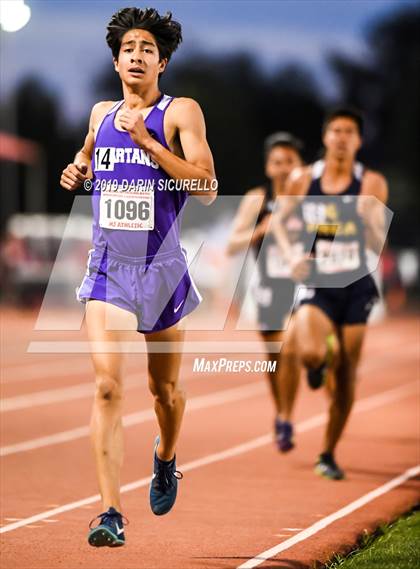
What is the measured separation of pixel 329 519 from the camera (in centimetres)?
754

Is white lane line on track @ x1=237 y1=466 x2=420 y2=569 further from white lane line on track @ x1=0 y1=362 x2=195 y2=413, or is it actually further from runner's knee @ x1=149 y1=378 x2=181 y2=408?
white lane line on track @ x1=0 y1=362 x2=195 y2=413

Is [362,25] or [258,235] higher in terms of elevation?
[362,25]

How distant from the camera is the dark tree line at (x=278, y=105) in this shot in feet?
208

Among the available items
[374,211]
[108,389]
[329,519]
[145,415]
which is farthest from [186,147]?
[145,415]

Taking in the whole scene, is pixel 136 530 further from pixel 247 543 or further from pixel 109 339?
pixel 109 339

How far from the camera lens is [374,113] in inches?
2734

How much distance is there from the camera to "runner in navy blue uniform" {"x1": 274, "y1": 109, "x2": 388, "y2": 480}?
9.05 m

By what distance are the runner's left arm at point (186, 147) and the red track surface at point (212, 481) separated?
169cm

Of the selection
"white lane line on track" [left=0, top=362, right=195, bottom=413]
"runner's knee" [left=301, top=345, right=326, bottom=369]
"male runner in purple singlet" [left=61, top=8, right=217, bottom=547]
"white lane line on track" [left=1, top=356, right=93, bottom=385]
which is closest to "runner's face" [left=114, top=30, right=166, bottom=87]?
"male runner in purple singlet" [left=61, top=8, right=217, bottom=547]

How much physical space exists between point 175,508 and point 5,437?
3494mm

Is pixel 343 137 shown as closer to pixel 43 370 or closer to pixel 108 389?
pixel 108 389

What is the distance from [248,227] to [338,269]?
1662mm

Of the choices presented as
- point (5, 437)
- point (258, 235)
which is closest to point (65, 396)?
point (5, 437)

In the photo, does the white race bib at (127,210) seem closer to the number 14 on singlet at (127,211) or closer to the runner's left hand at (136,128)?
the number 14 on singlet at (127,211)
